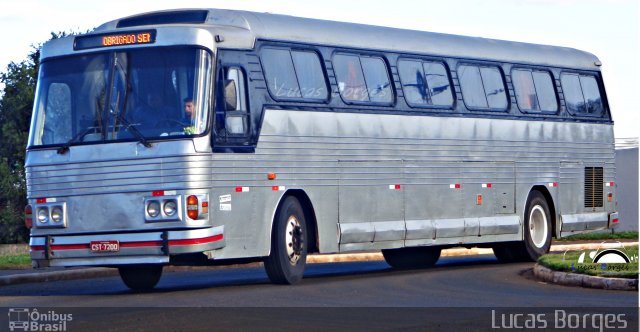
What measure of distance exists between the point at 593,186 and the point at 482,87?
4.02 metres

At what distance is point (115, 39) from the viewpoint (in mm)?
18281

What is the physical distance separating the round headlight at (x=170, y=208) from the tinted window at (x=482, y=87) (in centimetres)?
769

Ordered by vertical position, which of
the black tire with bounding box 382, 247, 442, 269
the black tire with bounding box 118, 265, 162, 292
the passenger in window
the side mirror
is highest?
the side mirror

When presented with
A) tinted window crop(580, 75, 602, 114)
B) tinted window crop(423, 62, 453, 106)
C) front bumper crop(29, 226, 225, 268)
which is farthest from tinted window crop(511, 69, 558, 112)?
front bumper crop(29, 226, 225, 268)

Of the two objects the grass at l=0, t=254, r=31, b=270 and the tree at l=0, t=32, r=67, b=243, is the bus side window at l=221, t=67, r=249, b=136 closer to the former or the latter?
the grass at l=0, t=254, r=31, b=270

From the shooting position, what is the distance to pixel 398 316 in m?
13.9

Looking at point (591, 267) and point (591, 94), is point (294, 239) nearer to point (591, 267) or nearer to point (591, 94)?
point (591, 267)

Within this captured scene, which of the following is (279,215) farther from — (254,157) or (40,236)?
(40,236)

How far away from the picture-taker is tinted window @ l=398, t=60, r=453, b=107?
73.3 feet

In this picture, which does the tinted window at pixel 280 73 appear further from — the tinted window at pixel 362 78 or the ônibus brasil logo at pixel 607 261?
the ônibus brasil logo at pixel 607 261

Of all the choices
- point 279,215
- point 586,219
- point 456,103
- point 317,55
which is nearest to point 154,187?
point 279,215

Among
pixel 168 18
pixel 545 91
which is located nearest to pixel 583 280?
pixel 168 18

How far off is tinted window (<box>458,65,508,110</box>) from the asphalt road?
3084 mm

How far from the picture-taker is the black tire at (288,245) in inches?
743
